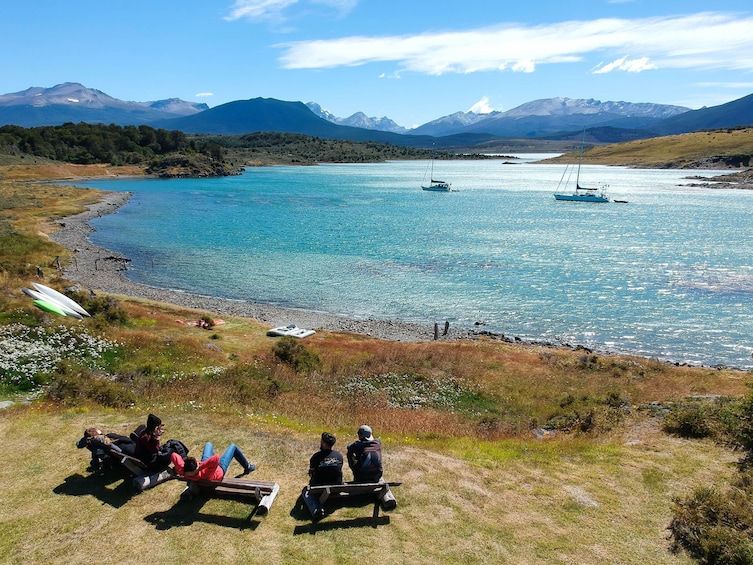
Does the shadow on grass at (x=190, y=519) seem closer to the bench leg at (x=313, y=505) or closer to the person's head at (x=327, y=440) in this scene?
the bench leg at (x=313, y=505)

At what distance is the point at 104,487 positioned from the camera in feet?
41.3

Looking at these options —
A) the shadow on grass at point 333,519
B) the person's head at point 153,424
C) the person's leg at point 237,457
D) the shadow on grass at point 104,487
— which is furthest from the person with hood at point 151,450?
the shadow on grass at point 333,519

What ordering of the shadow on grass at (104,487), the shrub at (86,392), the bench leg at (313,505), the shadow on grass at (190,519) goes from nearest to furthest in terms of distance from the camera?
the shadow on grass at (190,519), the bench leg at (313,505), the shadow on grass at (104,487), the shrub at (86,392)

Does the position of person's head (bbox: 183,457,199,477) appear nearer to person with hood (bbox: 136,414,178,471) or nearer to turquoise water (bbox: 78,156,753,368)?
person with hood (bbox: 136,414,178,471)

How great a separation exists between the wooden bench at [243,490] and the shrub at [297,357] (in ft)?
47.5

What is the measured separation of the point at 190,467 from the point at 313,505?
3.07 meters

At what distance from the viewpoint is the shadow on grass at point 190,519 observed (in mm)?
11320

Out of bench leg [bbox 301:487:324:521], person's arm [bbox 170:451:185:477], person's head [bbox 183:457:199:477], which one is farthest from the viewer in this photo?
person's arm [bbox 170:451:185:477]

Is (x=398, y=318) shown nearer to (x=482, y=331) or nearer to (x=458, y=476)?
(x=482, y=331)

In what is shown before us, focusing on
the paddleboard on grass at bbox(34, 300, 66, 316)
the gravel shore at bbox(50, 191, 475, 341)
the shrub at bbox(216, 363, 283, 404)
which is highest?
the paddleboard on grass at bbox(34, 300, 66, 316)

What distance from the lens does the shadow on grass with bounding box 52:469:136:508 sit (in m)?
12.2

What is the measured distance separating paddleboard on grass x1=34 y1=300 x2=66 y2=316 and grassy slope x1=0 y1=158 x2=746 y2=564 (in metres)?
10.5

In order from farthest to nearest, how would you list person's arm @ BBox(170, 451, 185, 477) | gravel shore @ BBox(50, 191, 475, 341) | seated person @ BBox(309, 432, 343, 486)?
gravel shore @ BBox(50, 191, 475, 341), person's arm @ BBox(170, 451, 185, 477), seated person @ BBox(309, 432, 343, 486)

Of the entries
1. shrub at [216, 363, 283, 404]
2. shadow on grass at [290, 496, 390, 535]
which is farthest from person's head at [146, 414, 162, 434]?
shrub at [216, 363, 283, 404]
